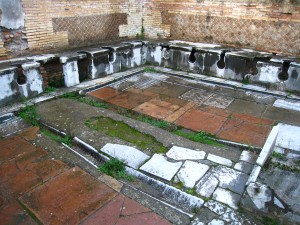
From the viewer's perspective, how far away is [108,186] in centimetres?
309

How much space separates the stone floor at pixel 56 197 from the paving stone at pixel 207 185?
60 cm

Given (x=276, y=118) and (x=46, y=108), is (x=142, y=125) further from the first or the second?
(x=276, y=118)

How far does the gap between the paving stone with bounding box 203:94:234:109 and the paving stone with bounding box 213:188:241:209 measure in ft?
7.95

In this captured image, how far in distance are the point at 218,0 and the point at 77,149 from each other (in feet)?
18.3

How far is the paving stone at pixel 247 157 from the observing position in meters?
3.54

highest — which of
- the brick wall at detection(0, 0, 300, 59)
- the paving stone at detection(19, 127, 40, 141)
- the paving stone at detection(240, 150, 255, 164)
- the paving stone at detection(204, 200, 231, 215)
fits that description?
the brick wall at detection(0, 0, 300, 59)

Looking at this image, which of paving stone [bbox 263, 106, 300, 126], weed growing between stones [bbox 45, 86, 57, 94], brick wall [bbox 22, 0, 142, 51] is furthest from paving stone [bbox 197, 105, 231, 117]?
brick wall [bbox 22, 0, 142, 51]

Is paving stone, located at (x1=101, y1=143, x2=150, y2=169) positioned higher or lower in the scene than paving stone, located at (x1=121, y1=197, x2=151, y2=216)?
higher

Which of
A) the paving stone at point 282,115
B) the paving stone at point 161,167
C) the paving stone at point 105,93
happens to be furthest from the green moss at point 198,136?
the paving stone at point 105,93

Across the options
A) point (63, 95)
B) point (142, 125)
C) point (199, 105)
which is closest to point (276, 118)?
point (199, 105)

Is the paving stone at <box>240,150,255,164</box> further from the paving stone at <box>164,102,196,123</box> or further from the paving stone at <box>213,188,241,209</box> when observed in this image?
the paving stone at <box>164,102,196,123</box>

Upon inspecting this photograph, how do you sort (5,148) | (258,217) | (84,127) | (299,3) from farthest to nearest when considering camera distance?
(299,3)
(84,127)
(5,148)
(258,217)

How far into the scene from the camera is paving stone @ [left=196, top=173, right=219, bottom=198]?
299 cm

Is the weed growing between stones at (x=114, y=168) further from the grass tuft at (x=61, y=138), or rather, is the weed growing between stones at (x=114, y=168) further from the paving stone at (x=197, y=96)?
the paving stone at (x=197, y=96)
